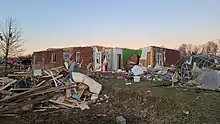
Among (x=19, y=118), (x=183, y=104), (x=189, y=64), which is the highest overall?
(x=189, y=64)

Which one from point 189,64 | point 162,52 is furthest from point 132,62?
point 189,64

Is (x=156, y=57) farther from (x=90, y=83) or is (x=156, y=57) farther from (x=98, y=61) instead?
(x=90, y=83)

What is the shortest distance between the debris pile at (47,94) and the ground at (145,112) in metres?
0.62

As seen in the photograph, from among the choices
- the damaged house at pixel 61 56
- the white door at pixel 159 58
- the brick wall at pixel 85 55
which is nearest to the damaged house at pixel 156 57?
the white door at pixel 159 58

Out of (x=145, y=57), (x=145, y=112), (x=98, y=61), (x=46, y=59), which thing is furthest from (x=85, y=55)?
(x=145, y=112)

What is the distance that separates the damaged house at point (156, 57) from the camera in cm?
2818

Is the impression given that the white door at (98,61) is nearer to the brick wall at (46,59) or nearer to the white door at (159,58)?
the brick wall at (46,59)

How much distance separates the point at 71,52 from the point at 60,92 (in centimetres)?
1844

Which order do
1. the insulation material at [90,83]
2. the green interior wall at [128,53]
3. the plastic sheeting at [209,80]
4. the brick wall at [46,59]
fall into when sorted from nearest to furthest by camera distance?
1. the plastic sheeting at [209,80]
2. the insulation material at [90,83]
3. the green interior wall at [128,53]
4. the brick wall at [46,59]

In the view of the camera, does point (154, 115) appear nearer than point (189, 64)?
Yes

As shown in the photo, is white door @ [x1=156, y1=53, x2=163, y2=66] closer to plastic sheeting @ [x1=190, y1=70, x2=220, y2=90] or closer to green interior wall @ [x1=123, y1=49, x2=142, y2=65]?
green interior wall @ [x1=123, y1=49, x2=142, y2=65]

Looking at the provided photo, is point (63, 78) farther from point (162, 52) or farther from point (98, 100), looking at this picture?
point (162, 52)

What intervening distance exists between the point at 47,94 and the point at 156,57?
1843 centimetres

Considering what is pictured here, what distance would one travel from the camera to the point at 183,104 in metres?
10.0
